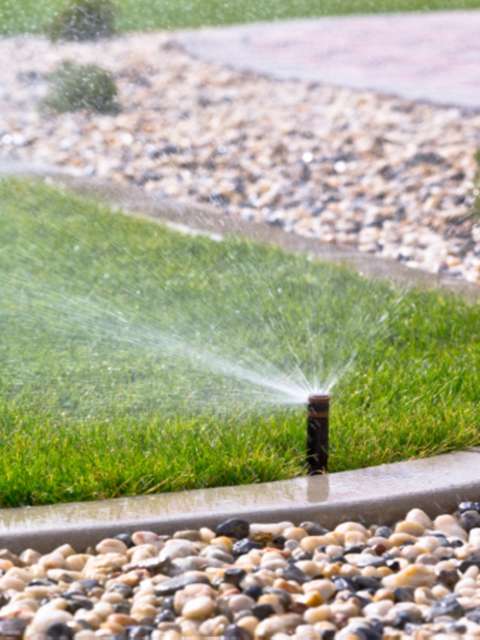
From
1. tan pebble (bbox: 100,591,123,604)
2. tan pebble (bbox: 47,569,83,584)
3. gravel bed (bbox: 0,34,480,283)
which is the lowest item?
gravel bed (bbox: 0,34,480,283)

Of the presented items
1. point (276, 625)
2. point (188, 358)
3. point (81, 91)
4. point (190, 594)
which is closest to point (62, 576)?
point (190, 594)

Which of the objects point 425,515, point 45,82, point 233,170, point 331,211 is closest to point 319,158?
point 233,170

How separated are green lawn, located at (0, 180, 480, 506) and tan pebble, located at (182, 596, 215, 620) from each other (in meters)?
0.64

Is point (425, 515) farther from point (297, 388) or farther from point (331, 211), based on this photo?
point (331, 211)

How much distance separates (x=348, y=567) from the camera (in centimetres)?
307

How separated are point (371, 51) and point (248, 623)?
10.0 meters

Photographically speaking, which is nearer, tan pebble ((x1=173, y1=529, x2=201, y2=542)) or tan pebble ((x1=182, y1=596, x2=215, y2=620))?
tan pebble ((x1=182, y1=596, x2=215, y2=620))

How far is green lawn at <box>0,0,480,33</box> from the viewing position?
554 inches

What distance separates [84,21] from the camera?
10281 millimetres

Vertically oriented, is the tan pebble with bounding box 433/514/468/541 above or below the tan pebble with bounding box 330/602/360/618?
below

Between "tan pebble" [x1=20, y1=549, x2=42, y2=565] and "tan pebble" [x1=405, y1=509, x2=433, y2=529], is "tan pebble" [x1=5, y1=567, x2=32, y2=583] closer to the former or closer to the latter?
"tan pebble" [x1=20, y1=549, x2=42, y2=565]

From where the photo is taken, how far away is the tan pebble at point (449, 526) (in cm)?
336

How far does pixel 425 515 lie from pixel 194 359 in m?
1.52

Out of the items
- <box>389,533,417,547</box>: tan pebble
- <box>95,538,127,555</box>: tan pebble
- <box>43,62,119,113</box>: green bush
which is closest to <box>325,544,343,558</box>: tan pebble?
<box>389,533,417,547</box>: tan pebble
